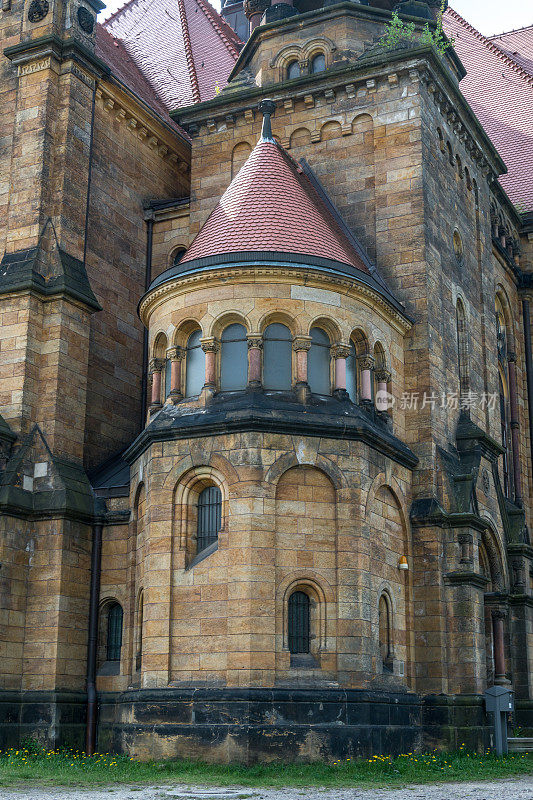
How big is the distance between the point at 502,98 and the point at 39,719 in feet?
97.5

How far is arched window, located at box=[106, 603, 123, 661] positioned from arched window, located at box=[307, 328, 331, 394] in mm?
6275

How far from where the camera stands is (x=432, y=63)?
25.6 metres

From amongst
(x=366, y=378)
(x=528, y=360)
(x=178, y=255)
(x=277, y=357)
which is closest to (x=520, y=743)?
(x=366, y=378)

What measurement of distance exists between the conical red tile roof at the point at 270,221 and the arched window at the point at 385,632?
6887 mm

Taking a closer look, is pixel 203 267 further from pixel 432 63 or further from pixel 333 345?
pixel 432 63

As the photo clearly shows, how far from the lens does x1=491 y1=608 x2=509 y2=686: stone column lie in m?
24.8

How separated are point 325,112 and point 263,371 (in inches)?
359

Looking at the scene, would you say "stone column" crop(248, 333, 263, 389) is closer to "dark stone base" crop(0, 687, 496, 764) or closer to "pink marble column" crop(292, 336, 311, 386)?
"pink marble column" crop(292, 336, 311, 386)

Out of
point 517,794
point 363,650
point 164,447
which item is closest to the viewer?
point 517,794

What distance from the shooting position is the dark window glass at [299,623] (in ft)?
62.7

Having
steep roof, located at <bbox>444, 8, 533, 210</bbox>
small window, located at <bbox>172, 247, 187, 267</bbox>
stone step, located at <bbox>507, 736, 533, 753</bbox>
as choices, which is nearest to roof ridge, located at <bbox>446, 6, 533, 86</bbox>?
steep roof, located at <bbox>444, 8, 533, 210</bbox>

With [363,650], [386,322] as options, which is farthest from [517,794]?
[386,322]

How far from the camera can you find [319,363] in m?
21.1

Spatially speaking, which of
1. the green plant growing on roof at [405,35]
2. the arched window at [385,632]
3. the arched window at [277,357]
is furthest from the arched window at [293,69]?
the arched window at [385,632]
